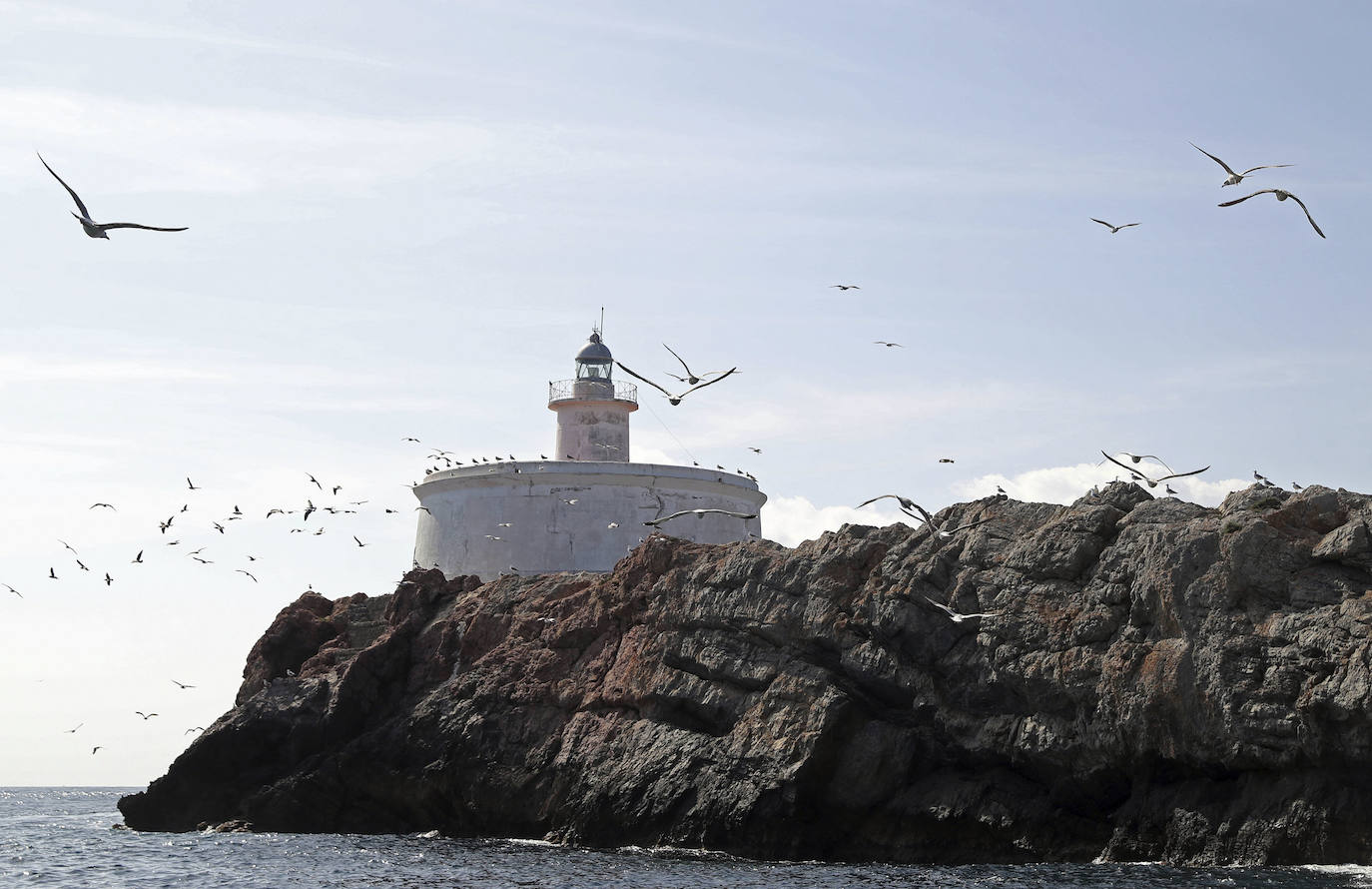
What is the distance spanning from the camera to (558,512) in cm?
4325

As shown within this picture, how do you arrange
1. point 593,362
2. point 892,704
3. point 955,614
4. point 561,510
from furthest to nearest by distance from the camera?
point 593,362 < point 561,510 < point 892,704 < point 955,614

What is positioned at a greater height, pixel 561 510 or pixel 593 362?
pixel 593 362

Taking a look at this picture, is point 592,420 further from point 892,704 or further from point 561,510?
point 892,704

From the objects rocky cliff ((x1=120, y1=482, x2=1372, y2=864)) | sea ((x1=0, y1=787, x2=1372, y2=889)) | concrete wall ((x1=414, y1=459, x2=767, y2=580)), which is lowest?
sea ((x1=0, y1=787, x2=1372, y2=889))

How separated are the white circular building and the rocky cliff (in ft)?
21.8

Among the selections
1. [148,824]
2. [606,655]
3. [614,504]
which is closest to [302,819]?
[148,824]

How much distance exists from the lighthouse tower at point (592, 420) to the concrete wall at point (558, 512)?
2.71 metres

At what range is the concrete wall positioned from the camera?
43.2 m

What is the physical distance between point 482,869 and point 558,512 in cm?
1765

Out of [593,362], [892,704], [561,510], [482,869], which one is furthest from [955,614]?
[593,362]

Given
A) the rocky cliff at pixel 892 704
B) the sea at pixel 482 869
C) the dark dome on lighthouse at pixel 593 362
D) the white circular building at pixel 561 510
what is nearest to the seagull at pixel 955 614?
the rocky cliff at pixel 892 704

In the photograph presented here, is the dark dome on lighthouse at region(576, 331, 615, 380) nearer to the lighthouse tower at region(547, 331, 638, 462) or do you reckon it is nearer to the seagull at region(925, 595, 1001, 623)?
the lighthouse tower at region(547, 331, 638, 462)

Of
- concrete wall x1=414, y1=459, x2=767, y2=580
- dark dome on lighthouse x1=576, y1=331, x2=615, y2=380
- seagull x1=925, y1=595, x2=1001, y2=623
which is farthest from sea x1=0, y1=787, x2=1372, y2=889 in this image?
dark dome on lighthouse x1=576, y1=331, x2=615, y2=380

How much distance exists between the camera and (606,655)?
107 ft
